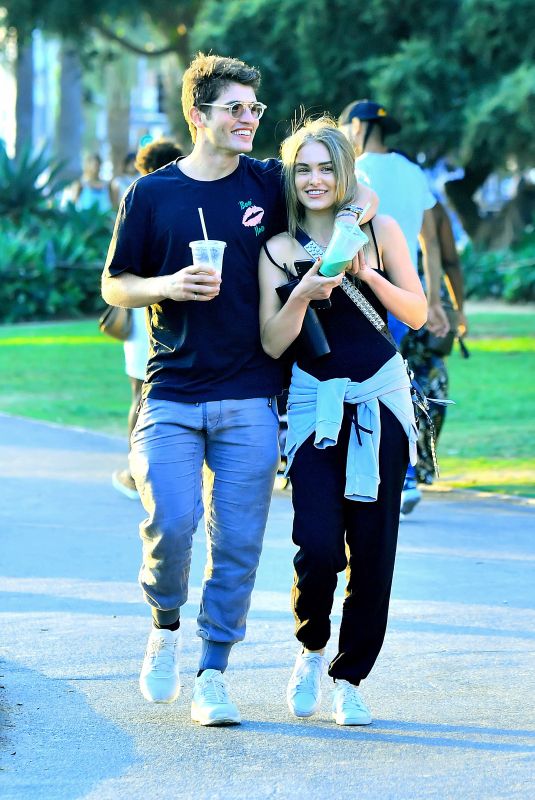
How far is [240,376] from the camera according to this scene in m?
4.77

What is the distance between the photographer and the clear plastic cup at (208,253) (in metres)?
4.44

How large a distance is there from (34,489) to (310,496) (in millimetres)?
4570

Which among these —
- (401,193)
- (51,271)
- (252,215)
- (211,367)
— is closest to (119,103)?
(51,271)

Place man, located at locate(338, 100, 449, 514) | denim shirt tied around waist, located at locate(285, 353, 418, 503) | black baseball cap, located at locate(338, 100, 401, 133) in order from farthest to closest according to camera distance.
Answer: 1. black baseball cap, located at locate(338, 100, 401, 133)
2. man, located at locate(338, 100, 449, 514)
3. denim shirt tied around waist, located at locate(285, 353, 418, 503)

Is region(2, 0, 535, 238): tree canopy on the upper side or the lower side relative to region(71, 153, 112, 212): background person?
upper

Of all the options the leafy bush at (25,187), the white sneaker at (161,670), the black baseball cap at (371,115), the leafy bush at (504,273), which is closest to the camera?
the white sneaker at (161,670)

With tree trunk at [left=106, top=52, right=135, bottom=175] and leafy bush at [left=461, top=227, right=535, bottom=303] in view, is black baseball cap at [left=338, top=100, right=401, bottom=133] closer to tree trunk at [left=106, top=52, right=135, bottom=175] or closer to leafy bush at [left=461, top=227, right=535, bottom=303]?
leafy bush at [left=461, top=227, right=535, bottom=303]

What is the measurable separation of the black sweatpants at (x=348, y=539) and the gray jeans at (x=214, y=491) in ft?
0.50

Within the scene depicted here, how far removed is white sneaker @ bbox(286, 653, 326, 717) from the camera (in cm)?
480

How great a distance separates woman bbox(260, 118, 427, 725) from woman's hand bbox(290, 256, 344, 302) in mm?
111

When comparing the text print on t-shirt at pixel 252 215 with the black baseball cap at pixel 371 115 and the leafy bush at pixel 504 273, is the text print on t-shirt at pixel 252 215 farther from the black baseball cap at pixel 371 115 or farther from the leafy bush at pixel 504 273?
the leafy bush at pixel 504 273

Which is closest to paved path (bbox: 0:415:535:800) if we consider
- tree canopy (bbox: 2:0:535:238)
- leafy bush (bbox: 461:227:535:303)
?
tree canopy (bbox: 2:0:535:238)

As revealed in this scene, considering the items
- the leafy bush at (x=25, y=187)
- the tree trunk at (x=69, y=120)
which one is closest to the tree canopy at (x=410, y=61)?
the leafy bush at (x=25, y=187)

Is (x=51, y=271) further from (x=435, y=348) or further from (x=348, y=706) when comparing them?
(x=348, y=706)
